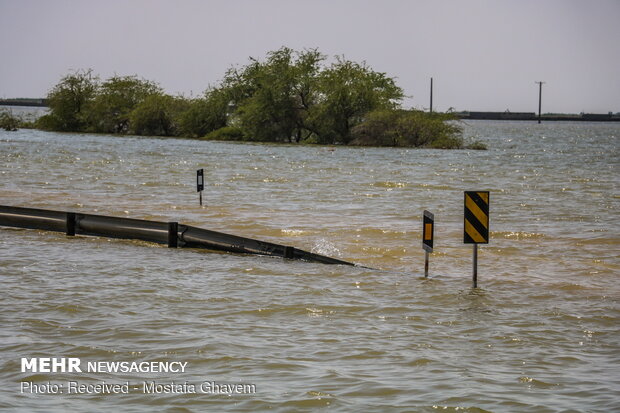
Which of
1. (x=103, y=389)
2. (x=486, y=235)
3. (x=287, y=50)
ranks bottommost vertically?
(x=103, y=389)

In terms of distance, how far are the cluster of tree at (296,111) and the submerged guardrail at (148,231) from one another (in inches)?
1770

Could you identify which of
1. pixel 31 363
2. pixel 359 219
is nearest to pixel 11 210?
pixel 359 219

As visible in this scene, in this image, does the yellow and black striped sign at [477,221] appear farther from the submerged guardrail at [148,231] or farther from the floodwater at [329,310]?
the submerged guardrail at [148,231]

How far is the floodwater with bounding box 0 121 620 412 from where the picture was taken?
26.3 ft

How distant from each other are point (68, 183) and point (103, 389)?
24.9 meters

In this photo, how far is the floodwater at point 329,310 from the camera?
8.03m

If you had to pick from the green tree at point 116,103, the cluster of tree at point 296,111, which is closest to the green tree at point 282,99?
the cluster of tree at point 296,111

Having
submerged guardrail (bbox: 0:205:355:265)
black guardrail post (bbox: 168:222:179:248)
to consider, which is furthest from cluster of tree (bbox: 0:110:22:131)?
black guardrail post (bbox: 168:222:179:248)

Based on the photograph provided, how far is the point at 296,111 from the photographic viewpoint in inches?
2662

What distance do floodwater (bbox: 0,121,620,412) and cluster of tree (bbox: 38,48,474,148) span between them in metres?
36.4

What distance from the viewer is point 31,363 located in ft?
28.3

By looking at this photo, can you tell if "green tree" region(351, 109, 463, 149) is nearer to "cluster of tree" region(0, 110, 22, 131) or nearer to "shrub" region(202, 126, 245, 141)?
"shrub" region(202, 126, 245, 141)

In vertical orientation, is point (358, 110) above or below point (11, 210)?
above

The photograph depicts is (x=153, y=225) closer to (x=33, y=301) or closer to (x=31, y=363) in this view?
(x=33, y=301)
